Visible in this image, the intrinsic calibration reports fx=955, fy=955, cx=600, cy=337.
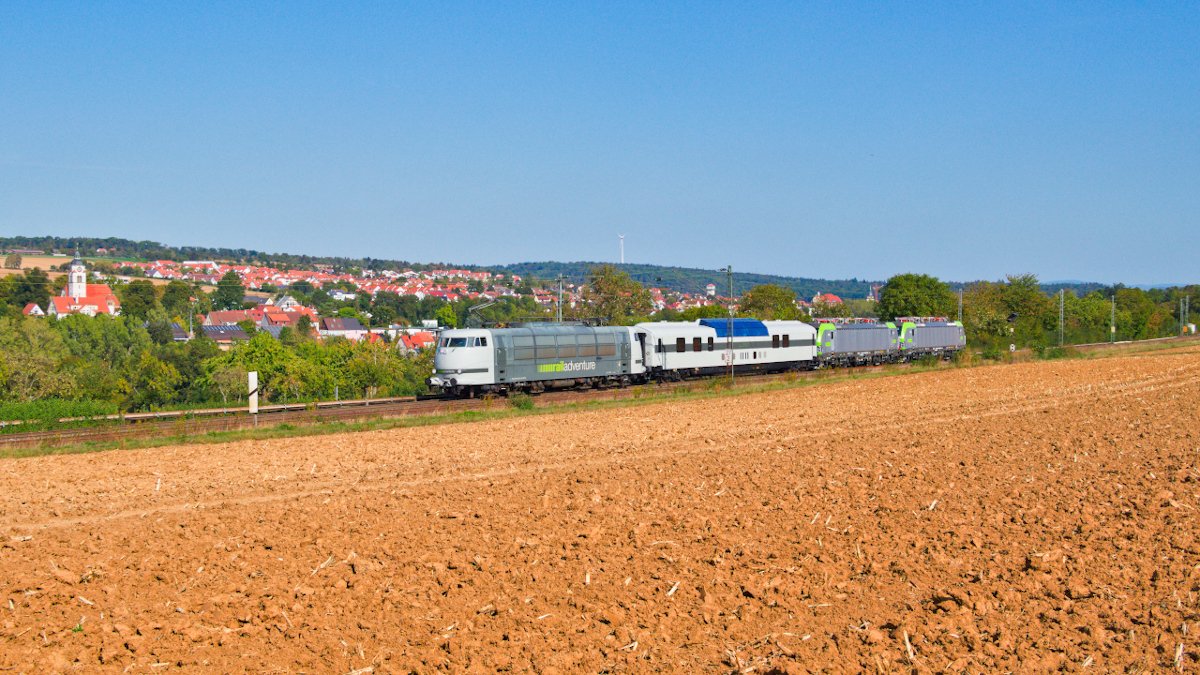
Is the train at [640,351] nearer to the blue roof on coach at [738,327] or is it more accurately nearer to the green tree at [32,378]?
the blue roof on coach at [738,327]

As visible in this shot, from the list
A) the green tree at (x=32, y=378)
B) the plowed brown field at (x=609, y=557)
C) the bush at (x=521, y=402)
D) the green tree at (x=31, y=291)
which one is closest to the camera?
the plowed brown field at (x=609, y=557)

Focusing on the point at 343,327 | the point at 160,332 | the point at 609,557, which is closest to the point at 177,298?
the point at 343,327

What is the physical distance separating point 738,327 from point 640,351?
832 centimetres

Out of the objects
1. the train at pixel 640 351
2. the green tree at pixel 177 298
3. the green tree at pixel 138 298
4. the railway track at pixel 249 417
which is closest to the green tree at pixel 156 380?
the railway track at pixel 249 417

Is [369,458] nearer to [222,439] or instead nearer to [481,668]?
[222,439]

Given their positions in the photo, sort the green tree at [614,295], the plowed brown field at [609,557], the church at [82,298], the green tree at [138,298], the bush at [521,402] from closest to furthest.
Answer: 1. the plowed brown field at [609,557]
2. the bush at [521,402]
3. the green tree at [614,295]
4. the green tree at [138,298]
5. the church at [82,298]

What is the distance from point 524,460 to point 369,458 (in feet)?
12.1

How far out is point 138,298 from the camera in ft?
510

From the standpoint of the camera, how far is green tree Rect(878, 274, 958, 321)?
10706cm

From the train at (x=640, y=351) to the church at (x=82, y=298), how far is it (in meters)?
130

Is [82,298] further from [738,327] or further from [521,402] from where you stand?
[521,402]

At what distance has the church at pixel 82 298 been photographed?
152 metres

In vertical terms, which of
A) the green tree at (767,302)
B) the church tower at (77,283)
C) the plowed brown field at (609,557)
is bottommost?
the plowed brown field at (609,557)

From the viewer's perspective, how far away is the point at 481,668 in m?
8.86
